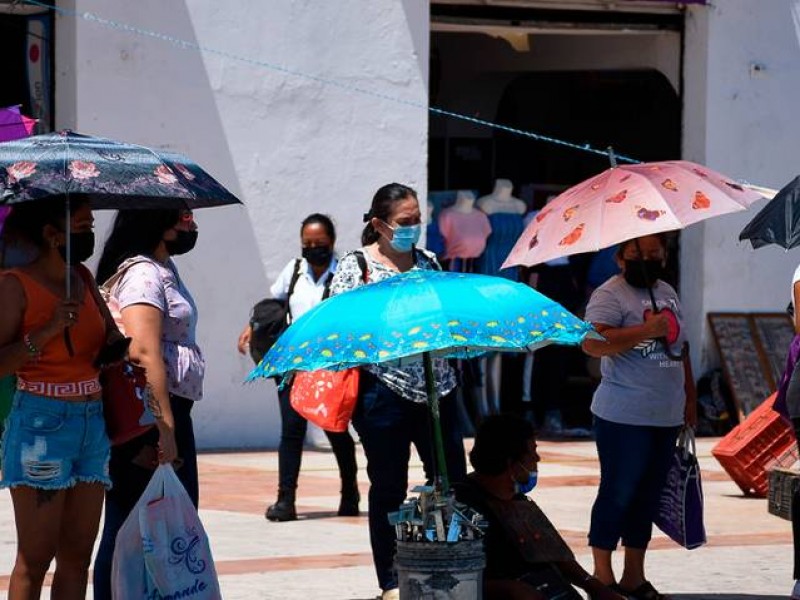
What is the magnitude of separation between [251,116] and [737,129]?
4.53m

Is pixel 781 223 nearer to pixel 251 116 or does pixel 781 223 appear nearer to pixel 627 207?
pixel 627 207

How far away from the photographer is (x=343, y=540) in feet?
32.0

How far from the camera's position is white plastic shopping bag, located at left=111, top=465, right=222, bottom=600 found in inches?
243

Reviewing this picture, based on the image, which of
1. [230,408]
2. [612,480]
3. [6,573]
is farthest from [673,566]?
[230,408]

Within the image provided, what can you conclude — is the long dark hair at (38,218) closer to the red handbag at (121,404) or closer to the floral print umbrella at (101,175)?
the floral print umbrella at (101,175)

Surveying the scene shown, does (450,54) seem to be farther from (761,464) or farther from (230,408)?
(761,464)

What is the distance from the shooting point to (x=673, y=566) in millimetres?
9023

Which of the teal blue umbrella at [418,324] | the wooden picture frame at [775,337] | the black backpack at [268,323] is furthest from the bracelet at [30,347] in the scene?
the wooden picture frame at [775,337]

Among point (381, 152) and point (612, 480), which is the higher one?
point (381, 152)

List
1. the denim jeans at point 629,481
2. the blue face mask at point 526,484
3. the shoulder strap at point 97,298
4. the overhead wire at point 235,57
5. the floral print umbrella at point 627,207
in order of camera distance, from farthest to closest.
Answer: the overhead wire at point 235,57, the denim jeans at point 629,481, the floral print umbrella at point 627,207, the blue face mask at point 526,484, the shoulder strap at point 97,298

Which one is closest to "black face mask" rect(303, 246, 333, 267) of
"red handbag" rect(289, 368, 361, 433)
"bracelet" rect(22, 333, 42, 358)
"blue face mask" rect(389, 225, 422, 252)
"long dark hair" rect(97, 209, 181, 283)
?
"red handbag" rect(289, 368, 361, 433)

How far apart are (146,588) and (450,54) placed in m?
12.6

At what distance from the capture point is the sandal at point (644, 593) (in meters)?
7.98

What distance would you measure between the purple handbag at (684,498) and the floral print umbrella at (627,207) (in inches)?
45.7
